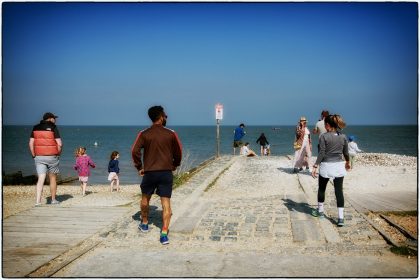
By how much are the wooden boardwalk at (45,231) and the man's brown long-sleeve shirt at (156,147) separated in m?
1.62

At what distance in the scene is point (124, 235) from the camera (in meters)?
6.10

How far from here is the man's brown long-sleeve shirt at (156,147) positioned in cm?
566

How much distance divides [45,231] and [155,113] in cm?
274

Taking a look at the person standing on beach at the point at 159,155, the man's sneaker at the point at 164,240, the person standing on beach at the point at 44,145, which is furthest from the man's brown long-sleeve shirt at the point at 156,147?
the person standing on beach at the point at 44,145

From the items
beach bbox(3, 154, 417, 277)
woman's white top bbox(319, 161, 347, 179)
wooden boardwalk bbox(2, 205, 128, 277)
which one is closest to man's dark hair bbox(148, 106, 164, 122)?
beach bbox(3, 154, 417, 277)

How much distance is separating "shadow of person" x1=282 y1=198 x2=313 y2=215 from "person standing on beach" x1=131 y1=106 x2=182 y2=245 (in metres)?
3.01

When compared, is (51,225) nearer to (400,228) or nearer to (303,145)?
(400,228)

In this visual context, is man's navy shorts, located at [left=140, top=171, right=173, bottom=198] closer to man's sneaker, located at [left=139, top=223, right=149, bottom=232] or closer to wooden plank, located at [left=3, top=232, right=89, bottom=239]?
man's sneaker, located at [left=139, top=223, right=149, bottom=232]

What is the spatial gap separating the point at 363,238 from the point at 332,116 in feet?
7.08

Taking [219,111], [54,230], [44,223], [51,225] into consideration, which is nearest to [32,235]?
[54,230]

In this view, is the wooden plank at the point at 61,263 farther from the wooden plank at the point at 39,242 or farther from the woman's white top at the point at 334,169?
the woman's white top at the point at 334,169

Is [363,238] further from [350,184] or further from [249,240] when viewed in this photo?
[350,184]

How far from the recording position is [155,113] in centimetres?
583

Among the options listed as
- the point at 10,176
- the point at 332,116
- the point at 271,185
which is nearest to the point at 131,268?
the point at 332,116
